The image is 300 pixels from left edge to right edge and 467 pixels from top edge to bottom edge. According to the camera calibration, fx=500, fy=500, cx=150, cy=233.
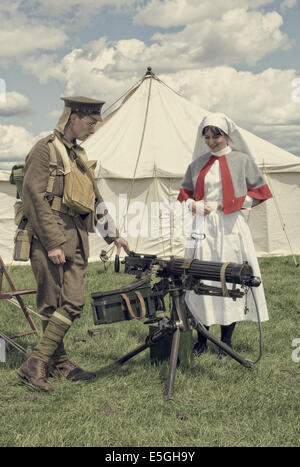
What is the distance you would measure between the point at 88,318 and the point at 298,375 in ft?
8.72

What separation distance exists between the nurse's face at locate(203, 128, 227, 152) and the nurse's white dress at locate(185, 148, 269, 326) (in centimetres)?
12

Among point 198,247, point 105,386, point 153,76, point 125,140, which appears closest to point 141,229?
point 125,140

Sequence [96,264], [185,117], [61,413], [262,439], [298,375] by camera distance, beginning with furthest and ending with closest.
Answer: [185,117] < [96,264] < [298,375] < [61,413] < [262,439]

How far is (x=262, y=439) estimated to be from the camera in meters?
2.98

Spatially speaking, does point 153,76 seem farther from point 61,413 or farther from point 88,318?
point 61,413

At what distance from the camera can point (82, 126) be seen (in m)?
3.90

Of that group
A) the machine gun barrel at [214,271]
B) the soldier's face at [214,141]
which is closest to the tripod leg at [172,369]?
the machine gun barrel at [214,271]

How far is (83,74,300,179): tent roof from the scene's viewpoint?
11344mm

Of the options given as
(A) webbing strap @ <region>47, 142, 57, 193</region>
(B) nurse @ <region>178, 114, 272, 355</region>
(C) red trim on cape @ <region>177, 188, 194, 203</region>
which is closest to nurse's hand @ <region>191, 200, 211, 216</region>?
(B) nurse @ <region>178, 114, 272, 355</region>

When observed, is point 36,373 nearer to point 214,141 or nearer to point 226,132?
point 214,141

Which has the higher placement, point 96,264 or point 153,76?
point 153,76

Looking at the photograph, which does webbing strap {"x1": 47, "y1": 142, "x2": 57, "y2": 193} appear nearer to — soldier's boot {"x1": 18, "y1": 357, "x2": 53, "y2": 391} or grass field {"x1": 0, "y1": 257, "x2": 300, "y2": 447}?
soldier's boot {"x1": 18, "y1": 357, "x2": 53, "y2": 391}

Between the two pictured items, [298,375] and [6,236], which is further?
[6,236]

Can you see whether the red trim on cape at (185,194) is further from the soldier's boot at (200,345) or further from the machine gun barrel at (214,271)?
the soldier's boot at (200,345)
